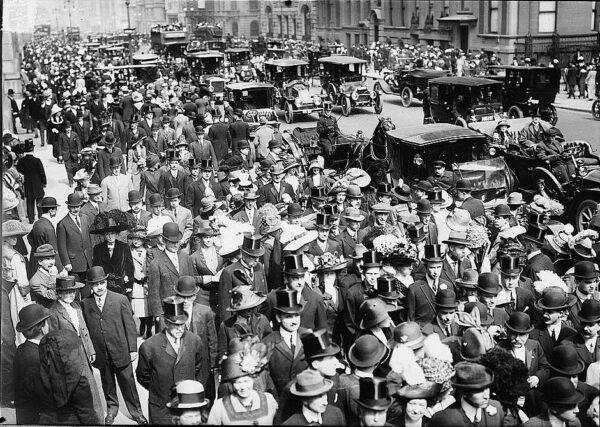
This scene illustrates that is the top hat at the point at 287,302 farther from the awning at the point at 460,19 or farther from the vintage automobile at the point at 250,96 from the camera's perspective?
the vintage automobile at the point at 250,96

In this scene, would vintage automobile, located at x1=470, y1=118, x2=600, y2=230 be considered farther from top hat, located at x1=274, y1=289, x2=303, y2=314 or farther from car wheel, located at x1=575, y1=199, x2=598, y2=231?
top hat, located at x1=274, y1=289, x2=303, y2=314

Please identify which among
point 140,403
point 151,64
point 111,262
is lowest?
point 140,403

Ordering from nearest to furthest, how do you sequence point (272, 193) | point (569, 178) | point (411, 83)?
point (272, 193), point (569, 178), point (411, 83)

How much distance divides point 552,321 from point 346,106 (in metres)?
19.7

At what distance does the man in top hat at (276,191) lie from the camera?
10.2 meters

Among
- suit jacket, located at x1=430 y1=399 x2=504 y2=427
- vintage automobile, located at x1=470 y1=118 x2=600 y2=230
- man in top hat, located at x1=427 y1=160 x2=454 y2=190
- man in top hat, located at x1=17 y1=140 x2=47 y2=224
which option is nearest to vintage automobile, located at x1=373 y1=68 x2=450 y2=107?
vintage automobile, located at x1=470 y1=118 x2=600 y2=230

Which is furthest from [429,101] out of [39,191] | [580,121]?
[39,191]

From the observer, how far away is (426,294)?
6.42 m

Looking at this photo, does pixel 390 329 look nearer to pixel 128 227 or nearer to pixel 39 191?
pixel 128 227

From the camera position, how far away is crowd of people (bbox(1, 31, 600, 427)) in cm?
479

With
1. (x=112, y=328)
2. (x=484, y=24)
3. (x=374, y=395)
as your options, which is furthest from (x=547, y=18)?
(x=374, y=395)

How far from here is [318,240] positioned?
7.73m

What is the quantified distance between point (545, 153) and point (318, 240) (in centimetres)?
656

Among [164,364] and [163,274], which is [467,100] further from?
[164,364]
